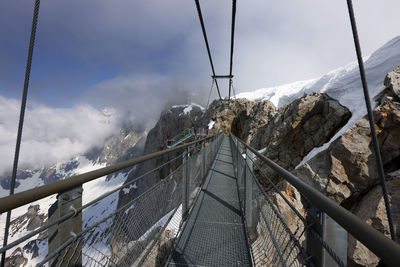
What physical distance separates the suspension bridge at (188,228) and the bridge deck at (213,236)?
1 cm

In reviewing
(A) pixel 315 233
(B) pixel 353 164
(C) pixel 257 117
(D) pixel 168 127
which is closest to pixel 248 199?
(A) pixel 315 233

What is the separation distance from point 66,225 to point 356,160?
8627 millimetres

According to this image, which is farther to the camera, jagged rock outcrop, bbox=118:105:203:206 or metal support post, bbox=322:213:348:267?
jagged rock outcrop, bbox=118:105:203:206

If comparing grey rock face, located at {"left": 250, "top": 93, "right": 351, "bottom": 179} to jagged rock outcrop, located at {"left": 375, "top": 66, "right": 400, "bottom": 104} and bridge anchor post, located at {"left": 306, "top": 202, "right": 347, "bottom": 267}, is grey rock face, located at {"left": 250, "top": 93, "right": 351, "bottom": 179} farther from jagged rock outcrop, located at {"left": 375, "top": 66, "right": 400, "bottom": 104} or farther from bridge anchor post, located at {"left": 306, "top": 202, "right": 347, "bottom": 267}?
bridge anchor post, located at {"left": 306, "top": 202, "right": 347, "bottom": 267}

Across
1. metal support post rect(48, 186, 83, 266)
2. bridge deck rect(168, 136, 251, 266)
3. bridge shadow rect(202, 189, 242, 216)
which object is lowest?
bridge shadow rect(202, 189, 242, 216)

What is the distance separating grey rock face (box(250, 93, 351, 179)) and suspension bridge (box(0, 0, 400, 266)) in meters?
9.16

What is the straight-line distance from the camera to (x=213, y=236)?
3.10 m

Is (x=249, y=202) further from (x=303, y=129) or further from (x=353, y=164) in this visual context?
(x=303, y=129)

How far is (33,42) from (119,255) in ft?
9.09

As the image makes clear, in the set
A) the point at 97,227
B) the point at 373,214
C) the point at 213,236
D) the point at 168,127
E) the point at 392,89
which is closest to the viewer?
the point at 97,227

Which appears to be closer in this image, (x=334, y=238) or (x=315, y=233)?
(x=334, y=238)

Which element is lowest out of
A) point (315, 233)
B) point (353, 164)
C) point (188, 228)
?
point (353, 164)

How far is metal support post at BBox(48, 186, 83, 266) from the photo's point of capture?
1088mm

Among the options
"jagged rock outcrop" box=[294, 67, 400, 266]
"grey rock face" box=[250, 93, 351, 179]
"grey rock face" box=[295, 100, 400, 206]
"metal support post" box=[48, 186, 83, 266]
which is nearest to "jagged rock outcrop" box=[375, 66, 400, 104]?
"jagged rock outcrop" box=[294, 67, 400, 266]
